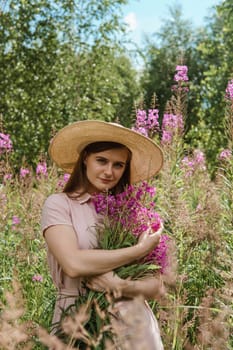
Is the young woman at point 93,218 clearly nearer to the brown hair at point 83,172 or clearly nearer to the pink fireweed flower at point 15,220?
the brown hair at point 83,172

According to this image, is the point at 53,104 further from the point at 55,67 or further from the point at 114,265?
the point at 114,265

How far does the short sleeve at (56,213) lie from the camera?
2531mm

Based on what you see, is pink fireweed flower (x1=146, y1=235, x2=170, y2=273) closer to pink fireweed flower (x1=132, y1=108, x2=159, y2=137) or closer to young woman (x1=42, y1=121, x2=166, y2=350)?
young woman (x1=42, y1=121, x2=166, y2=350)

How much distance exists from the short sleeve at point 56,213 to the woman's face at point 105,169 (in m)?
0.16

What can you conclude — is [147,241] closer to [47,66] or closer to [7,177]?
[7,177]

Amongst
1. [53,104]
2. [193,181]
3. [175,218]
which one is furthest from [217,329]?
[53,104]

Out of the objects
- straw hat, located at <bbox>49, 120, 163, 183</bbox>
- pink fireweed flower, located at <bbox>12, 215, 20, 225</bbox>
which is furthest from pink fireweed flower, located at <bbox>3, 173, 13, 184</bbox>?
straw hat, located at <bbox>49, 120, 163, 183</bbox>

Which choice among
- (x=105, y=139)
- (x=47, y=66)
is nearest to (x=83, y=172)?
(x=105, y=139)

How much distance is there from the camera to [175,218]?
400cm

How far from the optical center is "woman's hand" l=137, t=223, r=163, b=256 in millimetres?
2477

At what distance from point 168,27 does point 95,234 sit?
26.3 metres

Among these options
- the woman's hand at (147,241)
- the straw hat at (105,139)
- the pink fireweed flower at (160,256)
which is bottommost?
the pink fireweed flower at (160,256)

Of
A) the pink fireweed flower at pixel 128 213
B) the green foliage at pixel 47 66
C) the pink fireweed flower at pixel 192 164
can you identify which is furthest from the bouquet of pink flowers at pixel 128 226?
the green foliage at pixel 47 66

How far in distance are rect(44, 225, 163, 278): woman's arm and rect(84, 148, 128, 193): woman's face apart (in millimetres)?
297
